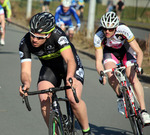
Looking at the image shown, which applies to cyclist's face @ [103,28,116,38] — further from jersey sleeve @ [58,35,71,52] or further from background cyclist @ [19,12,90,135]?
jersey sleeve @ [58,35,71,52]

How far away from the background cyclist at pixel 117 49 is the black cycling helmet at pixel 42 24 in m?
1.75

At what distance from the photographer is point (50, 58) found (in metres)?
5.36

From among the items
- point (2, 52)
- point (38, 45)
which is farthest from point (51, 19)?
point (2, 52)

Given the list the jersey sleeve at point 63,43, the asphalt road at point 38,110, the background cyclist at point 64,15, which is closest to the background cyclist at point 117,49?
the asphalt road at point 38,110

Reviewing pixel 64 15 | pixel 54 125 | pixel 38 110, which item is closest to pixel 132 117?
pixel 54 125

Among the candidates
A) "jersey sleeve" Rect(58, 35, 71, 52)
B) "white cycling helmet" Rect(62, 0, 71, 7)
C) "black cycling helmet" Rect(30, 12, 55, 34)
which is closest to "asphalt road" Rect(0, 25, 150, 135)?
"jersey sleeve" Rect(58, 35, 71, 52)

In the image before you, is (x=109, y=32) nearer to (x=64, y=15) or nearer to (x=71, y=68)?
(x=71, y=68)

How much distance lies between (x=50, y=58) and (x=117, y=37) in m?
1.83

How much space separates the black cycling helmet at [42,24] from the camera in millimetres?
4777

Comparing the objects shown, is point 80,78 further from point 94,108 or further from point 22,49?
point 94,108

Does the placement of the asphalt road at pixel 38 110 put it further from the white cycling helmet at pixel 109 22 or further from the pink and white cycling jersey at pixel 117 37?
the white cycling helmet at pixel 109 22

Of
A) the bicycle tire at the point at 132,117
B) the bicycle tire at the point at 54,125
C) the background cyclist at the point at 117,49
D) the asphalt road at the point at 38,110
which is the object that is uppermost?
the background cyclist at the point at 117,49

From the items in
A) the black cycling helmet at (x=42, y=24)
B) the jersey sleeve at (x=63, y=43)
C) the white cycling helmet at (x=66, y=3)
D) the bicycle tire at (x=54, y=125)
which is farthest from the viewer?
the white cycling helmet at (x=66, y=3)

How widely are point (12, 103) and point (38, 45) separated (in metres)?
3.30
